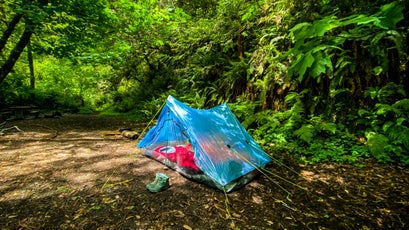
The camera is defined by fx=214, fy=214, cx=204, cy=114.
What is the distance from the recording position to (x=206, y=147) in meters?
3.95

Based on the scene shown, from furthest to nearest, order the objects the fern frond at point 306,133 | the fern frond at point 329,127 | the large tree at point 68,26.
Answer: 1. the large tree at point 68,26
2. the fern frond at point 306,133
3. the fern frond at point 329,127

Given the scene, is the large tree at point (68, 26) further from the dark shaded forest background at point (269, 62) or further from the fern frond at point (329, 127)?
the fern frond at point (329, 127)

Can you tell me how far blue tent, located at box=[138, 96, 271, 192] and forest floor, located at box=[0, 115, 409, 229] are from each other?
20 cm

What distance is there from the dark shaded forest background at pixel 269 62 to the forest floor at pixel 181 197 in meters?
0.87

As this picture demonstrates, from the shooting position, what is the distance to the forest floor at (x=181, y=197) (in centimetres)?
278

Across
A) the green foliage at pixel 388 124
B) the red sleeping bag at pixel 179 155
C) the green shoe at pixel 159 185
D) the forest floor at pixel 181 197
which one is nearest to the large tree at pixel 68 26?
the forest floor at pixel 181 197

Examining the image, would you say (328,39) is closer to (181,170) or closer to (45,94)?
(181,170)

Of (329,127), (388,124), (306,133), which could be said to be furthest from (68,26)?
(388,124)

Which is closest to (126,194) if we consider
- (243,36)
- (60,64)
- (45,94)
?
(243,36)

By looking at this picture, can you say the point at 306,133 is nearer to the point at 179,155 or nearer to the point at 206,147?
the point at 206,147

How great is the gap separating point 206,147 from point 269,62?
421cm

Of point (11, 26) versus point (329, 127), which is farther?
point (11, 26)

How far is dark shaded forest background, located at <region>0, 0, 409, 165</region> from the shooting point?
174 inches

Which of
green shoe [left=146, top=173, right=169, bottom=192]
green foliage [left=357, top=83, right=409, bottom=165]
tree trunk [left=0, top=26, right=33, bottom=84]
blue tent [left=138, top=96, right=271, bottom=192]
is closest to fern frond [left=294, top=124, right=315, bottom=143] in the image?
green foliage [left=357, top=83, right=409, bottom=165]
